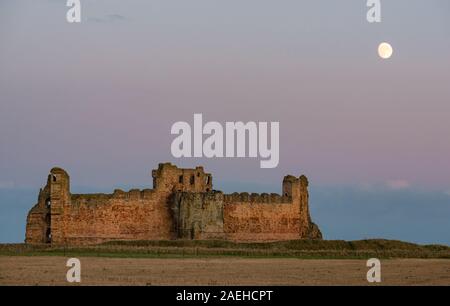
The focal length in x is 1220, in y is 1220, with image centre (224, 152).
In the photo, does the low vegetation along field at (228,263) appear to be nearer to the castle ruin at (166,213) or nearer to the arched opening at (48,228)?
the castle ruin at (166,213)

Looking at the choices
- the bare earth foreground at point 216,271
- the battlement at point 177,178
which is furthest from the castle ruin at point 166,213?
the bare earth foreground at point 216,271

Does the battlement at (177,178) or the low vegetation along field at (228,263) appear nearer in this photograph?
the low vegetation along field at (228,263)

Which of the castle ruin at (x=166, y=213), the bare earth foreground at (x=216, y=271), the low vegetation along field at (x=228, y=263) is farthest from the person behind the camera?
the castle ruin at (x=166, y=213)

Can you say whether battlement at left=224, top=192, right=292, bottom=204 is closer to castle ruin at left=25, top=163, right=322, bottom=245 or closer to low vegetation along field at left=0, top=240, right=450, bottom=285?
castle ruin at left=25, top=163, right=322, bottom=245

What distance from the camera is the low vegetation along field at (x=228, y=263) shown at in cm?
3747

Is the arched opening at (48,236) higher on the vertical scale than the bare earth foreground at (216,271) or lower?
higher

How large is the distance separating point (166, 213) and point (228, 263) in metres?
16.9

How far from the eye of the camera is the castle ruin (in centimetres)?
6109

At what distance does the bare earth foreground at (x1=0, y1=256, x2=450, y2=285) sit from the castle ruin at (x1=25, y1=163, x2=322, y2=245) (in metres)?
11.5

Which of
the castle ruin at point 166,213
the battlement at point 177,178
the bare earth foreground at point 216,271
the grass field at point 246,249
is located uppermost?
the battlement at point 177,178

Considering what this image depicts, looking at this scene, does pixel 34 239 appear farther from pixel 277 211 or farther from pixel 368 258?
pixel 368 258

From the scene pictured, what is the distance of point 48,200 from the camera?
2430 inches

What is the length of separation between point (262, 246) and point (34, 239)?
11757 mm
